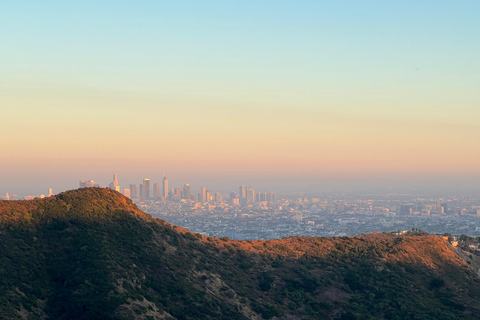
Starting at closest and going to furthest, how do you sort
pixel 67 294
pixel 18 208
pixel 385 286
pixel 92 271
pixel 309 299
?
pixel 67 294, pixel 92 271, pixel 18 208, pixel 309 299, pixel 385 286

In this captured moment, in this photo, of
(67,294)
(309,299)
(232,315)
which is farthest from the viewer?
(309,299)

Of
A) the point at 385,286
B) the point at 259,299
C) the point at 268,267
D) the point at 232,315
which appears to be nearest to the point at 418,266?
the point at 385,286

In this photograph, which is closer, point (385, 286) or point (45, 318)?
point (45, 318)

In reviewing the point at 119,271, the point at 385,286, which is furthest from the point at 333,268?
the point at 119,271

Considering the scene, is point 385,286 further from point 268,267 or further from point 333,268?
point 268,267

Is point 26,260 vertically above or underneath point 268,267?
above

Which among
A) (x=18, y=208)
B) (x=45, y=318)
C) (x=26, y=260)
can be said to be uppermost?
(x=18, y=208)

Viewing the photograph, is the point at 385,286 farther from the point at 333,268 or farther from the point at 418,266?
the point at 418,266
